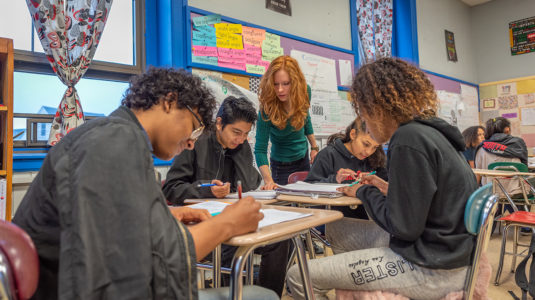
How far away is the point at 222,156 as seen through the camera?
176cm

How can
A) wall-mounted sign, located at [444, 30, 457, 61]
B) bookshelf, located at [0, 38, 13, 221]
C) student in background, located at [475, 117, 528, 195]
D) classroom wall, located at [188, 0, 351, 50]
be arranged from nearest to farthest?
bookshelf, located at [0, 38, 13, 221] < classroom wall, located at [188, 0, 351, 50] < student in background, located at [475, 117, 528, 195] < wall-mounted sign, located at [444, 30, 457, 61]

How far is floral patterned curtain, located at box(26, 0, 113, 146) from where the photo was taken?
2.25 m

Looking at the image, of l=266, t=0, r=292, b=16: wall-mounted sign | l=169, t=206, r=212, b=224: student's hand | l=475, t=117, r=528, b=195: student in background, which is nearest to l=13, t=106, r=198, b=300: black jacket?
l=169, t=206, r=212, b=224: student's hand

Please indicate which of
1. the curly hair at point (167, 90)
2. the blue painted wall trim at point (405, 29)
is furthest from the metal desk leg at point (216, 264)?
the blue painted wall trim at point (405, 29)

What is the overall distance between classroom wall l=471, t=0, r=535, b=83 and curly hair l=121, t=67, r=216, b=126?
7313 mm

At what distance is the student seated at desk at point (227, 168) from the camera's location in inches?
62.6

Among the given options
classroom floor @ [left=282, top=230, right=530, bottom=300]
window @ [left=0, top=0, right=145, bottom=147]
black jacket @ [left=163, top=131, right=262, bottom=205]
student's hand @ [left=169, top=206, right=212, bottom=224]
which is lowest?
classroom floor @ [left=282, top=230, right=530, bottom=300]

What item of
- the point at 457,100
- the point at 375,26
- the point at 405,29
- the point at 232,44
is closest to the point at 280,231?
the point at 232,44

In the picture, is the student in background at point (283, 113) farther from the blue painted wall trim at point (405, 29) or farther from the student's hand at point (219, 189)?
the blue painted wall trim at point (405, 29)

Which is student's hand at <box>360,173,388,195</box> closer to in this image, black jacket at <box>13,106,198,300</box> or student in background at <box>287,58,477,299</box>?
student in background at <box>287,58,477,299</box>

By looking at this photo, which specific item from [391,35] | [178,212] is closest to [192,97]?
[178,212]

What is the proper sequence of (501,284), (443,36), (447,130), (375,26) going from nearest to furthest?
(447,130)
(501,284)
(375,26)
(443,36)

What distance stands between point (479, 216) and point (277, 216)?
52 cm

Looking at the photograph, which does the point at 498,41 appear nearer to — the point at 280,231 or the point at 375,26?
the point at 375,26
